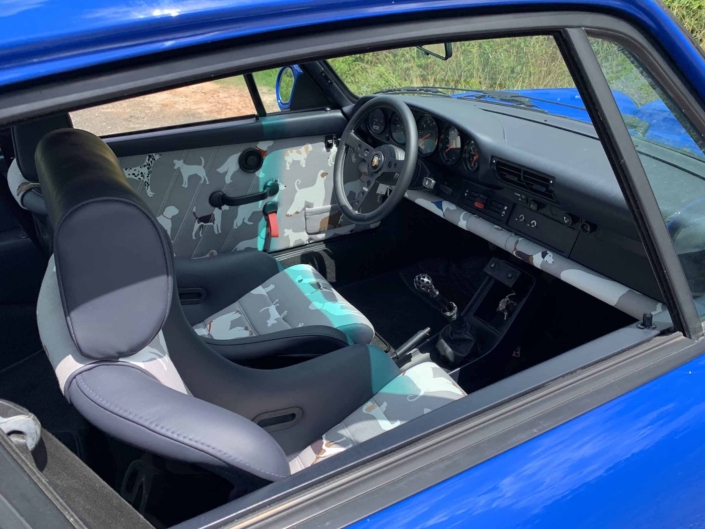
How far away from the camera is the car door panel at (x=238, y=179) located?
7.60 feet

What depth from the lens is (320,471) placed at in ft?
2.69

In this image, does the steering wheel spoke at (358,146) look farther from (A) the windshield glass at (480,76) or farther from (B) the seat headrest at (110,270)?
(B) the seat headrest at (110,270)

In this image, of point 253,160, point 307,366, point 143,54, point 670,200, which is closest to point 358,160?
point 253,160

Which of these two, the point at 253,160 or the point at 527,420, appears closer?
the point at 527,420

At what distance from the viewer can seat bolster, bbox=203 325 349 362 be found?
1.71 meters

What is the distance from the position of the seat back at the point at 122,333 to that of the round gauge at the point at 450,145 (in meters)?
1.72

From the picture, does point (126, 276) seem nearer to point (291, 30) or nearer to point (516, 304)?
point (291, 30)

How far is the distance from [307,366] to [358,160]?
4.60ft

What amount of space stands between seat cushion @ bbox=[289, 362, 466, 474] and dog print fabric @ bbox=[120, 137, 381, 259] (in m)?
1.12

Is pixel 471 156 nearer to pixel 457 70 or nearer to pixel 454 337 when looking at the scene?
pixel 457 70

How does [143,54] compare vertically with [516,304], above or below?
above

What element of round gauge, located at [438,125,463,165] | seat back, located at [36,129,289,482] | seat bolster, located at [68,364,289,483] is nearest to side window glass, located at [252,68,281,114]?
round gauge, located at [438,125,463,165]

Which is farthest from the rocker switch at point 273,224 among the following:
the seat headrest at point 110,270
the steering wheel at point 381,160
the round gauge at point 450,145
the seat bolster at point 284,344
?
the seat headrest at point 110,270

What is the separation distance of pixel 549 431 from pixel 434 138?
6.29ft
